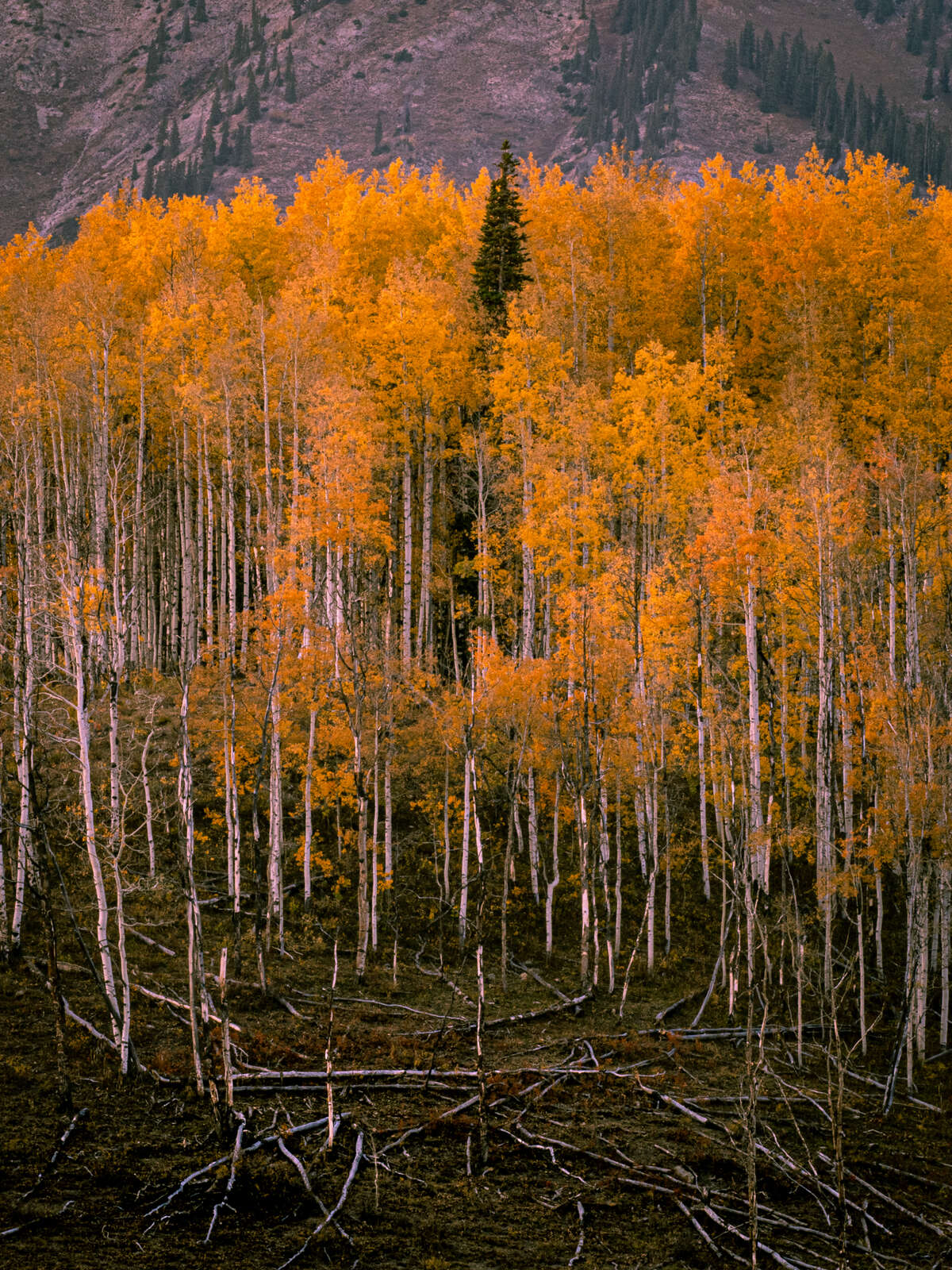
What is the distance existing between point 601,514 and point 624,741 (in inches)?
273

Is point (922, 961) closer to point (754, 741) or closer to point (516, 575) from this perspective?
point (754, 741)

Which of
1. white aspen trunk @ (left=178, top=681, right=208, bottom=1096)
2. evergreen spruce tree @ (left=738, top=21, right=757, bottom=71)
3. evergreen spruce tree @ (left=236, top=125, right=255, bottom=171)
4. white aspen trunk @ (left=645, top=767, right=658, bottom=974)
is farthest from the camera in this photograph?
evergreen spruce tree @ (left=738, top=21, right=757, bottom=71)

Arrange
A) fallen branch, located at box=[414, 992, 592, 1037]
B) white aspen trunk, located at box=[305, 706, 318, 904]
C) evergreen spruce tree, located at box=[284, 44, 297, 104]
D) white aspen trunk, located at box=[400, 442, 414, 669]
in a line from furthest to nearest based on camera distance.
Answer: evergreen spruce tree, located at box=[284, 44, 297, 104], white aspen trunk, located at box=[400, 442, 414, 669], white aspen trunk, located at box=[305, 706, 318, 904], fallen branch, located at box=[414, 992, 592, 1037]

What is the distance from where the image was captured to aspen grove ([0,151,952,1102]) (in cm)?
2038

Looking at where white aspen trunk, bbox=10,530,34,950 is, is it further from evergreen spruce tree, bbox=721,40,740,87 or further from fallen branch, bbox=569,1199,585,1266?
evergreen spruce tree, bbox=721,40,740,87

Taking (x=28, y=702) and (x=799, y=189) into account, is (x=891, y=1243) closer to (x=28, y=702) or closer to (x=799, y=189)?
(x=28, y=702)

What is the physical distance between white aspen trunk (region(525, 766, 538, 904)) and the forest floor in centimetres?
537

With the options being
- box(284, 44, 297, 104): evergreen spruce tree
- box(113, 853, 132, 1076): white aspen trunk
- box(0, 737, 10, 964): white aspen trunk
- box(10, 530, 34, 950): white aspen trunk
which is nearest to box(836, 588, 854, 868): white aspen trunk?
box(113, 853, 132, 1076): white aspen trunk

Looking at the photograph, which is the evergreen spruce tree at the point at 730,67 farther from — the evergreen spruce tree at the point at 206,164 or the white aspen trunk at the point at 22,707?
the white aspen trunk at the point at 22,707

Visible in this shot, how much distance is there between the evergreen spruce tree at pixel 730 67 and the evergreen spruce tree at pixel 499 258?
583 feet

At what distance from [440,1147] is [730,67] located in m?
212

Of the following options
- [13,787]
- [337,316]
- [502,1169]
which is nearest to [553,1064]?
[502,1169]

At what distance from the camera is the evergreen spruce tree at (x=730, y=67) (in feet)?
605

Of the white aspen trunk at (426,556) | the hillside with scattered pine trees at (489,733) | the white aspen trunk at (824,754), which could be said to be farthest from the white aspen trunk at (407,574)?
the white aspen trunk at (824,754)
